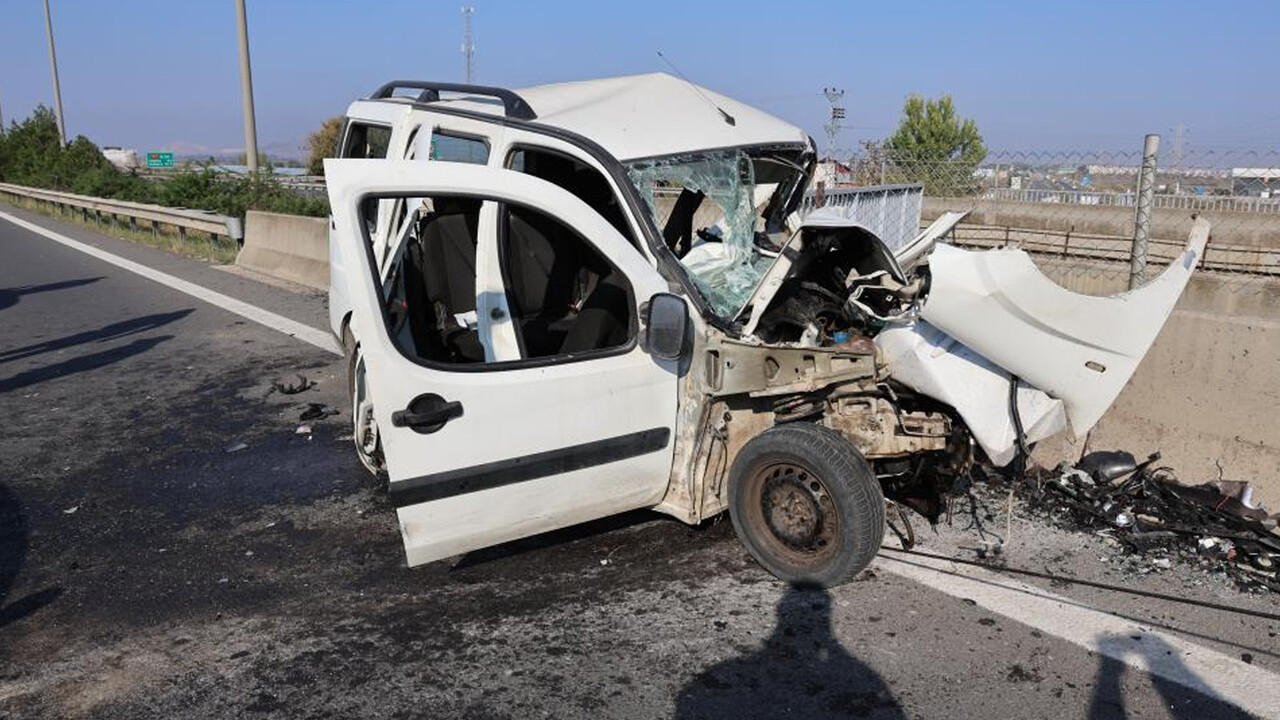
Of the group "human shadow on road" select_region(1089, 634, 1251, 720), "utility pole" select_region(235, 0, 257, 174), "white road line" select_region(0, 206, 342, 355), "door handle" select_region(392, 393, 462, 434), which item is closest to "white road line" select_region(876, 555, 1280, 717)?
"human shadow on road" select_region(1089, 634, 1251, 720)

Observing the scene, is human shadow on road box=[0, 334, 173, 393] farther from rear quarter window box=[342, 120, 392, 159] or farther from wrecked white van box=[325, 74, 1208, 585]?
wrecked white van box=[325, 74, 1208, 585]

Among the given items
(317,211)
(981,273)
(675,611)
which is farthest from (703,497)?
(317,211)

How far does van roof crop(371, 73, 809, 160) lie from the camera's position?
4590mm

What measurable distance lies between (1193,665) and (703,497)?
1.96 meters

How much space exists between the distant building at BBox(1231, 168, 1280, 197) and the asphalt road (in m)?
7.91

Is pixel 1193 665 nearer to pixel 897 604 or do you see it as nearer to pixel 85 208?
pixel 897 604

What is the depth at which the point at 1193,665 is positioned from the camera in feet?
11.5

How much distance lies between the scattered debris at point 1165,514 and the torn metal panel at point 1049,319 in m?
1.07

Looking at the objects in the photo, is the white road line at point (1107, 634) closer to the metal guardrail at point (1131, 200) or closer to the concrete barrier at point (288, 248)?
the metal guardrail at point (1131, 200)

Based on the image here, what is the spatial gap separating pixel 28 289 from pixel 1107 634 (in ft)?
47.0

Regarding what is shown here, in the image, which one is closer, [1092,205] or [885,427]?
[885,427]

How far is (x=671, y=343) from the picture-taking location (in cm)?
388

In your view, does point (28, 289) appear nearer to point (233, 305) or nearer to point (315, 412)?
point (233, 305)

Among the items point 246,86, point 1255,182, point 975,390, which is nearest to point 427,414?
point 975,390
